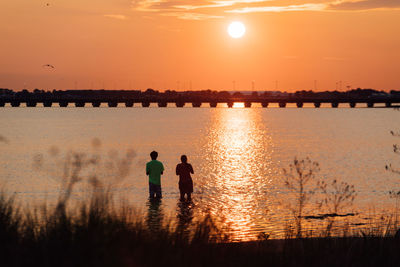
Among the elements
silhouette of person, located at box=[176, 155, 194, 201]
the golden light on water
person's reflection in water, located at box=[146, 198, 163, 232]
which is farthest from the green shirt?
the golden light on water

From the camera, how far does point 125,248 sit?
7820mm

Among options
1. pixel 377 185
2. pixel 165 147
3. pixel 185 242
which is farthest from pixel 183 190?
pixel 165 147

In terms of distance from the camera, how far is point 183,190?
78.1 ft

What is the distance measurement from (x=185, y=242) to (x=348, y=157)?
186ft

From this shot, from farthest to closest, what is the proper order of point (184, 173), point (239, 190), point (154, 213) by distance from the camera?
point (239, 190), point (154, 213), point (184, 173)

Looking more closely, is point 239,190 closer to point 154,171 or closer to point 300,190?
point 154,171

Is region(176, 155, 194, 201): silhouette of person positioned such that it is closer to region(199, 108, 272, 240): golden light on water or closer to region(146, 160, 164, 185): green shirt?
region(146, 160, 164, 185): green shirt

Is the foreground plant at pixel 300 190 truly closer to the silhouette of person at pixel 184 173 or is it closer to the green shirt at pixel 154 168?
the silhouette of person at pixel 184 173

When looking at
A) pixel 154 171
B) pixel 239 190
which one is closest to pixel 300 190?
pixel 154 171

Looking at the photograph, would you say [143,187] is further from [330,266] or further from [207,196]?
[330,266]

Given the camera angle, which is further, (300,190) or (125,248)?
(300,190)

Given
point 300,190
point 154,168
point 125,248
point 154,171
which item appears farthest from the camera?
point 154,171

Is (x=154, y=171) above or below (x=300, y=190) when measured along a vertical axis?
below

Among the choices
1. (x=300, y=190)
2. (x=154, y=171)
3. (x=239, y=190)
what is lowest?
(x=239, y=190)
